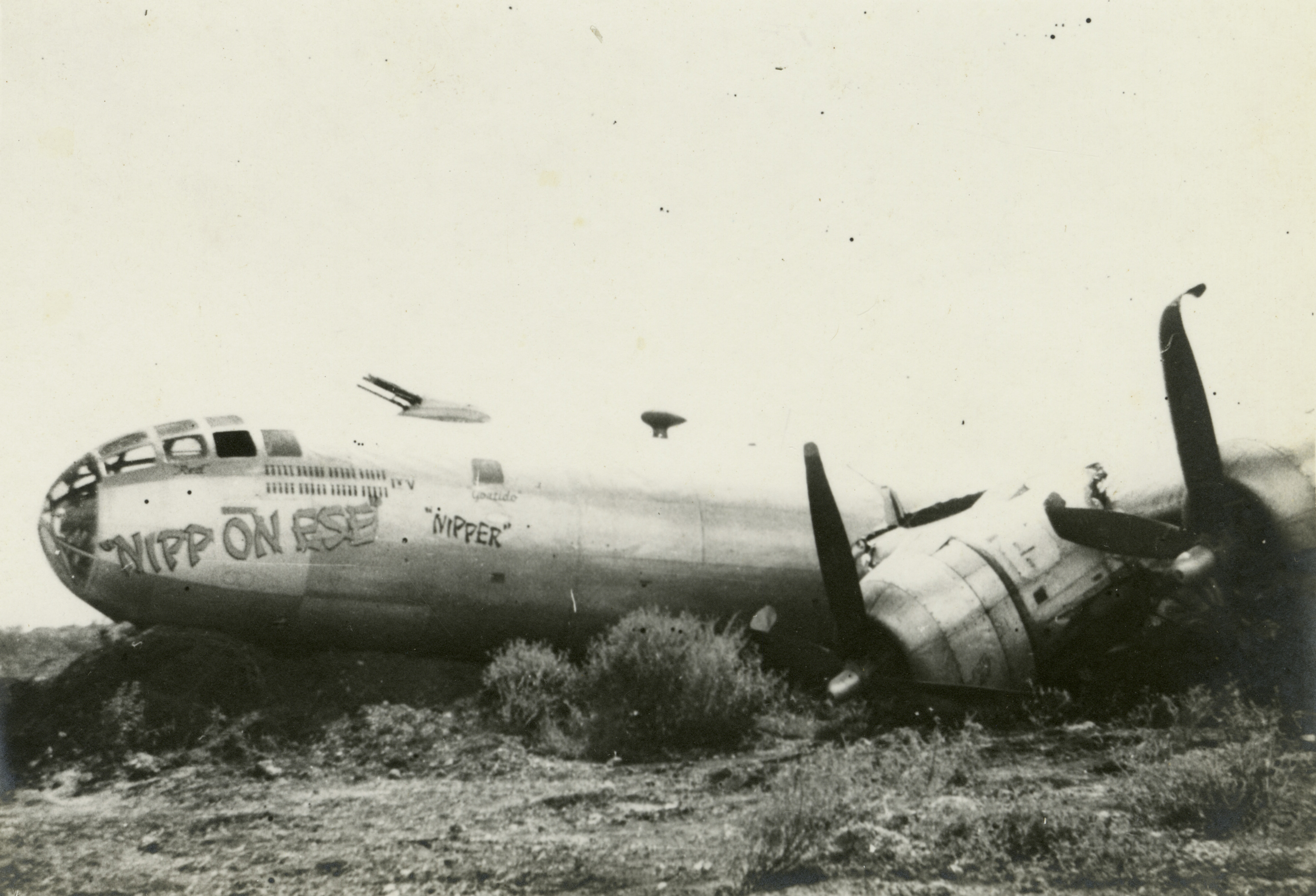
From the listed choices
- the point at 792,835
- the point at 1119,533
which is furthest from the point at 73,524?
the point at 1119,533

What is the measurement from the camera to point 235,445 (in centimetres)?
988

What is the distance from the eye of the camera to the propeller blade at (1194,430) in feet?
29.4

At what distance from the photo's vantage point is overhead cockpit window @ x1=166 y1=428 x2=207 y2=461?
31.4 ft

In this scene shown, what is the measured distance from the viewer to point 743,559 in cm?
1176

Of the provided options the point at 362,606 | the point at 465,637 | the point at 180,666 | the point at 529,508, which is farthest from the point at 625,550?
the point at 180,666

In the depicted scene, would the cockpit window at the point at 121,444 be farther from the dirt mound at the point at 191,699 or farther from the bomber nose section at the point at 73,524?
the dirt mound at the point at 191,699

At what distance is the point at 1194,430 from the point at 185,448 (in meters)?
9.48

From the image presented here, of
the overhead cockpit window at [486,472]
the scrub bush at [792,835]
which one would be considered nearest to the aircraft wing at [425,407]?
the overhead cockpit window at [486,472]

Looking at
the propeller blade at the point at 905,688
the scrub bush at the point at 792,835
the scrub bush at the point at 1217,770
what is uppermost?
the propeller blade at the point at 905,688

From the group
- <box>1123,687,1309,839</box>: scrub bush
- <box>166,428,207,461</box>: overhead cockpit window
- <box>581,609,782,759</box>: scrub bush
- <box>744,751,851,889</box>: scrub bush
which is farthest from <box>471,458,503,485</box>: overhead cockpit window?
<box>1123,687,1309,839</box>: scrub bush

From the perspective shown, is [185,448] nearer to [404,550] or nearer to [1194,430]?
[404,550]

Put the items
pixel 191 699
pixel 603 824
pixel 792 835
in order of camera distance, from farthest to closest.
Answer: pixel 191 699 → pixel 603 824 → pixel 792 835

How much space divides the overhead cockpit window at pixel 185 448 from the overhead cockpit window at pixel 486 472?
107 inches

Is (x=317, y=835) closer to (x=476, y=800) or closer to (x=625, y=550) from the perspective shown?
(x=476, y=800)
